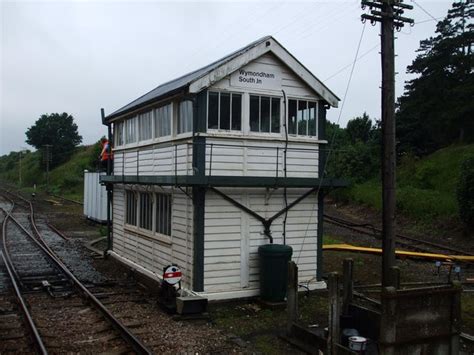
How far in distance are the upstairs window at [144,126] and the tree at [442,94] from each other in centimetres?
2365

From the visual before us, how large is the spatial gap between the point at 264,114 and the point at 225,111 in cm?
100

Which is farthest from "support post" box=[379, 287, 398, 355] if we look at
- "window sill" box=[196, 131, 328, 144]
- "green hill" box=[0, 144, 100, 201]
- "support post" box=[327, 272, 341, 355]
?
"green hill" box=[0, 144, 100, 201]

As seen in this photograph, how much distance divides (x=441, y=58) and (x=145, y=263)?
1132 inches

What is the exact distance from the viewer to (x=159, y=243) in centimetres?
1205

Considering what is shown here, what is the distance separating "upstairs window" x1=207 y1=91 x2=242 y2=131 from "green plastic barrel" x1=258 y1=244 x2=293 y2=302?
9.12ft

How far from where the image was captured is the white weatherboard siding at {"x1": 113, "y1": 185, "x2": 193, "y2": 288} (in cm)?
1048

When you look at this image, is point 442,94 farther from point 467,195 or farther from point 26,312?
point 26,312

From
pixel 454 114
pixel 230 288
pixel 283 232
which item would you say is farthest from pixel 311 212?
pixel 454 114

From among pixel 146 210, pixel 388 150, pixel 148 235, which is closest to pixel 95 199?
pixel 146 210

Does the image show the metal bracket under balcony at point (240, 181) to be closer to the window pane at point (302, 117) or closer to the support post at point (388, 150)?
the window pane at point (302, 117)

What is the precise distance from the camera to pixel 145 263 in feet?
42.7

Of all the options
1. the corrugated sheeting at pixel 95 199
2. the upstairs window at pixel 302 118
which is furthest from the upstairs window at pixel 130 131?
the corrugated sheeting at pixel 95 199

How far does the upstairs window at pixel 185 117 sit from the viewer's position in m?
10.6

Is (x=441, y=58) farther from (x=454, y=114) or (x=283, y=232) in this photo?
(x=283, y=232)
